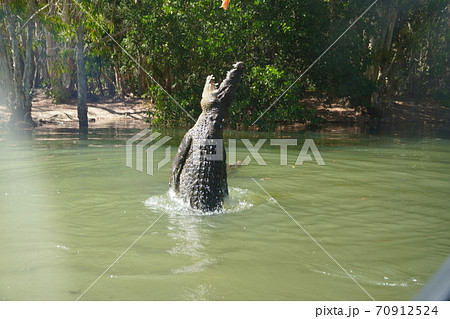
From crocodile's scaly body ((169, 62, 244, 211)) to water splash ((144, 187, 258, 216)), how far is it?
78 millimetres

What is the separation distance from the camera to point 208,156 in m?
5.79

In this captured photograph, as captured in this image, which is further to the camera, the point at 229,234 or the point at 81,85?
the point at 81,85

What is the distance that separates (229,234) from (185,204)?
115 centimetres

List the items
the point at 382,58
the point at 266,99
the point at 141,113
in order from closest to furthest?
the point at 266,99, the point at 382,58, the point at 141,113

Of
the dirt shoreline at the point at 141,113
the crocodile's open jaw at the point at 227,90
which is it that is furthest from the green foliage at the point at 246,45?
the crocodile's open jaw at the point at 227,90

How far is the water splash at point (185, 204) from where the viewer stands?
229 inches

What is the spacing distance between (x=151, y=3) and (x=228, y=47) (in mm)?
3501

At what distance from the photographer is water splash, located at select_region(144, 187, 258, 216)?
19.1 feet

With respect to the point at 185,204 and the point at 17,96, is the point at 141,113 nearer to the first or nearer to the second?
the point at 17,96

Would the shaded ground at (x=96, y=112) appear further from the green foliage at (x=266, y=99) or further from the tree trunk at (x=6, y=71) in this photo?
the green foliage at (x=266, y=99)

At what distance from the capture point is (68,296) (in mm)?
3316

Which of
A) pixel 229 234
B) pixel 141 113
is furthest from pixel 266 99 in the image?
pixel 141 113

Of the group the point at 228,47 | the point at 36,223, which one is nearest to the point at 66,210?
the point at 36,223

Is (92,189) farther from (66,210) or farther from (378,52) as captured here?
(378,52)
